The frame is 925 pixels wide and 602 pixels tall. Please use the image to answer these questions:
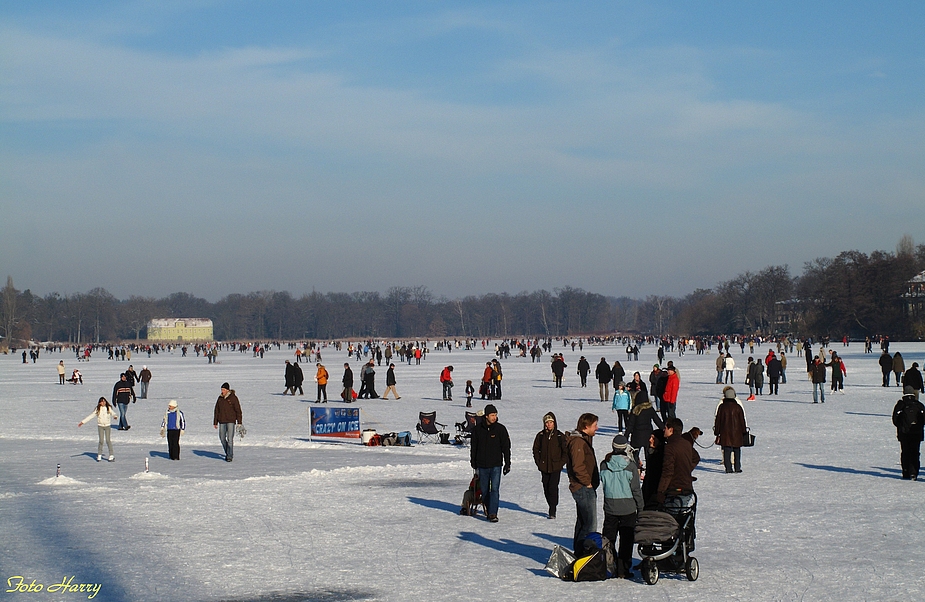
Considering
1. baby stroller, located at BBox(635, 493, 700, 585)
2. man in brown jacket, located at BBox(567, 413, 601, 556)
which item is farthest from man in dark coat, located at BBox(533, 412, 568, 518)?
baby stroller, located at BBox(635, 493, 700, 585)

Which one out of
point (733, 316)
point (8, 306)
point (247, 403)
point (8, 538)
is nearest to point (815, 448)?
point (8, 538)

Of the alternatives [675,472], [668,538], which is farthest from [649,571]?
[675,472]

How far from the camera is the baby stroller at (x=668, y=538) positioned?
28.0 ft

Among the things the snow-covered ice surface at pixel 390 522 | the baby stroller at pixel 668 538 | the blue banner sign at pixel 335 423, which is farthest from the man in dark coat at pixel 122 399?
the baby stroller at pixel 668 538

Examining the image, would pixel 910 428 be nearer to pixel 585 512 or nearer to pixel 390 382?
pixel 585 512

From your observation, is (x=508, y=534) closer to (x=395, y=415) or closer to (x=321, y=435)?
(x=321, y=435)

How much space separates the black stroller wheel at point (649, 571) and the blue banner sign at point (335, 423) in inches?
501

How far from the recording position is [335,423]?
20.9 m

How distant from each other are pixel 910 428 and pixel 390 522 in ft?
25.6

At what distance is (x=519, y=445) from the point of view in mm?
18891

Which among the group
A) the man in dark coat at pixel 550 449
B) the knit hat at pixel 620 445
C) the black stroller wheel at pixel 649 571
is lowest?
the black stroller wheel at pixel 649 571

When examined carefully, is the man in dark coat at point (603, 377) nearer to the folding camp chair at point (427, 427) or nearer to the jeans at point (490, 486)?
the folding camp chair at point (427, 427)

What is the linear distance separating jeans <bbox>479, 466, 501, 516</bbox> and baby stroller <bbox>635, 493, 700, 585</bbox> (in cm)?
295

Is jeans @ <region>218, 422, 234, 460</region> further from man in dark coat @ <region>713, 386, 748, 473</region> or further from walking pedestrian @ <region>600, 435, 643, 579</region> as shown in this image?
walking pedestrian @ <region>600, 435, 643, 579</region>
